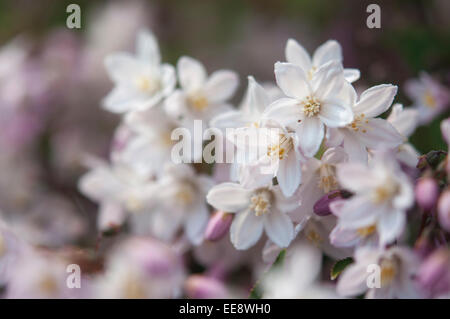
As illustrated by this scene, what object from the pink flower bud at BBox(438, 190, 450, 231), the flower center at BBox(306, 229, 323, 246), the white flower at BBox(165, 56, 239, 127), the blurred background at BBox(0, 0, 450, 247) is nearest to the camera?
the pink flower bud at BBox(438, 190, 450, 231)

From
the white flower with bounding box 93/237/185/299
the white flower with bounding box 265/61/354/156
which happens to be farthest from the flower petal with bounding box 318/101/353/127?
the white flower with bounding box 93/237/185/299

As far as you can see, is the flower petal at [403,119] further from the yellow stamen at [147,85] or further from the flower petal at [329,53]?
the yellow stamen at [147,85]

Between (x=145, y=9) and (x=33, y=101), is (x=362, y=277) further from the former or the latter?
(x=145, y=9)

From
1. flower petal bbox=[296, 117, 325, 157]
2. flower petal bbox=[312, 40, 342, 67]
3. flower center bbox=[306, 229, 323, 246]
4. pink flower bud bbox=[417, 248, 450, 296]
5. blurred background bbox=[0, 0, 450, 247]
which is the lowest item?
pink flower bud bbox=[417, 248, 450, 296]

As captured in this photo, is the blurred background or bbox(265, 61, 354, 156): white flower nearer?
bbox(265, 61, 354, 156): white flower

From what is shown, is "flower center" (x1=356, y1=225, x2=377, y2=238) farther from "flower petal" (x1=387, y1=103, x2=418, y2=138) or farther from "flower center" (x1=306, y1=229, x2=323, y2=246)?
"flower petal" (x1=387, y1=103, x2=418, y2=138)
